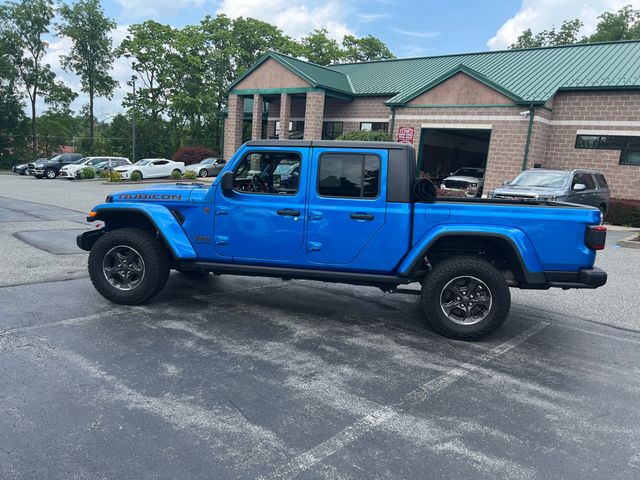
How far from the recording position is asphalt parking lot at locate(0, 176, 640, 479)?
294 centimetres

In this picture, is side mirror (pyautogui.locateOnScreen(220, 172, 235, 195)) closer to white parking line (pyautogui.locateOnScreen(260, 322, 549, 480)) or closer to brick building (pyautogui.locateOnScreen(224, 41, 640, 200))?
white parking line (pyautogui.locateOnScreen(260, 322, 549, 480))

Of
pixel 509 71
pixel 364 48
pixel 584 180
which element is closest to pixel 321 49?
pixel 364 48

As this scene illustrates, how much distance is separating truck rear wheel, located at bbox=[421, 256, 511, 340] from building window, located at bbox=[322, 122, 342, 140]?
25.3 m

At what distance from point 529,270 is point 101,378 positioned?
160 inches

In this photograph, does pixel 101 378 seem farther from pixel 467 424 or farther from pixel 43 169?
pixel 43 169

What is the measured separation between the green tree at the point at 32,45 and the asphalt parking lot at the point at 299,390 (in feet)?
176

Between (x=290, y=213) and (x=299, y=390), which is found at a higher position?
(x=290, y=213)

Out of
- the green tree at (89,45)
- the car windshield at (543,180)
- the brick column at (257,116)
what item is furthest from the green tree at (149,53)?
the car windshield at (543,180)

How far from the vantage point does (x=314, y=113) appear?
27.5 meters

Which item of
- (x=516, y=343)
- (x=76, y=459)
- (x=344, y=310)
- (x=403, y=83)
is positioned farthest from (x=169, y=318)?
(x=403, y=83)

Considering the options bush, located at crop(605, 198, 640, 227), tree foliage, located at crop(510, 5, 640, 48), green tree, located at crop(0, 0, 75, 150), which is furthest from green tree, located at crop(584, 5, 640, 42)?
green tree, located at crop(0, 0, 75, 150)

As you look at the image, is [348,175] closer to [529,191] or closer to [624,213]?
[529,191]

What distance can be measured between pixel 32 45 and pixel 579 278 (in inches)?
2380

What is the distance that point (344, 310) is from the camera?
6.09 meters
